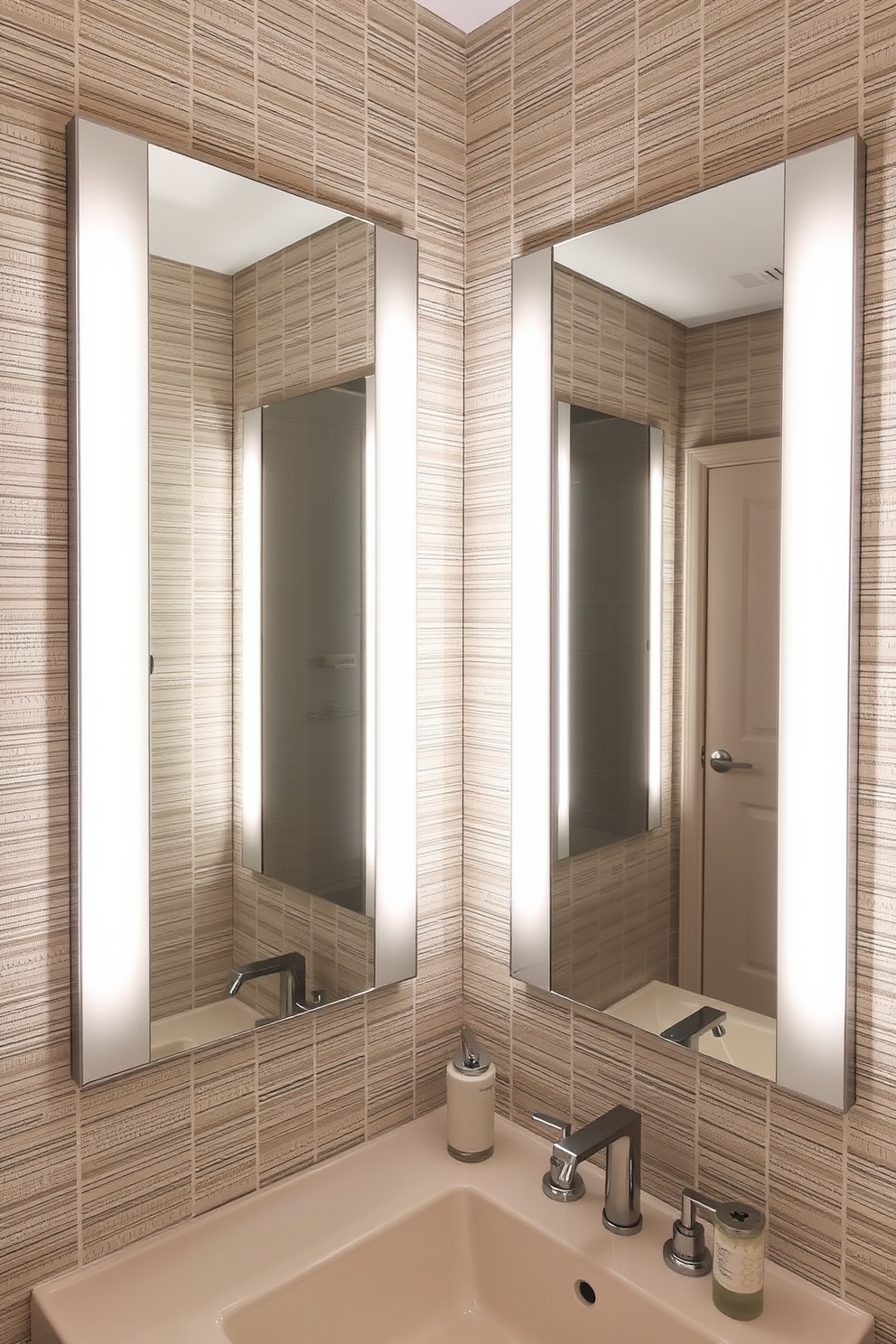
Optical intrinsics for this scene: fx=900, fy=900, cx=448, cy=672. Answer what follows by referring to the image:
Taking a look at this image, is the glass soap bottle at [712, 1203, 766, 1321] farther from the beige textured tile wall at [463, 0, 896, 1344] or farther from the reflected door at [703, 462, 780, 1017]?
the reflected door at [703, 462, 780, 1017]

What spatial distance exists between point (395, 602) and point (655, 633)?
0.37 meters

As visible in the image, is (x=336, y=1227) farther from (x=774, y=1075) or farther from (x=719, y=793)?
(x=719, y=793)

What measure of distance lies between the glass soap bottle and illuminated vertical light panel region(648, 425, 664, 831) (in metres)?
0.44

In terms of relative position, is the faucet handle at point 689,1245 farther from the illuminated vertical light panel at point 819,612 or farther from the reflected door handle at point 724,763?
the reflected door handle at point 724,763

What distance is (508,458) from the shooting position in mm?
1344

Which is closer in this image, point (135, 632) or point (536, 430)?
point (135, 632)

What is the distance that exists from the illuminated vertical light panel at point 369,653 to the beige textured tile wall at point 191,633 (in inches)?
8.3

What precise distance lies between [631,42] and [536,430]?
50 centimetres

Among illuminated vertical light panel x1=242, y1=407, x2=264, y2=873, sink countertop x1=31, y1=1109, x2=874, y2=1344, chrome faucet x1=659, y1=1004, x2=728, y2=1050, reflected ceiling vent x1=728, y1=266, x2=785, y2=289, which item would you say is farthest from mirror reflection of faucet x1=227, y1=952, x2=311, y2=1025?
reflected ceiling vent x1=728, y1=266, x2=785, y2=289

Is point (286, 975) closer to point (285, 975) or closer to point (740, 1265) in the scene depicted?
point (285, 975)

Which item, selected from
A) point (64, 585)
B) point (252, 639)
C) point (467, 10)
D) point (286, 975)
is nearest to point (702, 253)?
point (467, 10)

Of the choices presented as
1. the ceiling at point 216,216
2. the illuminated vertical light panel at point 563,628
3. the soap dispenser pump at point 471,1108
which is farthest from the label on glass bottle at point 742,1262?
the ceiling at point 216,216

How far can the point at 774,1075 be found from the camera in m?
1.01

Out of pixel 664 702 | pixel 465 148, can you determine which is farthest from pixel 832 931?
pixel 465 148
